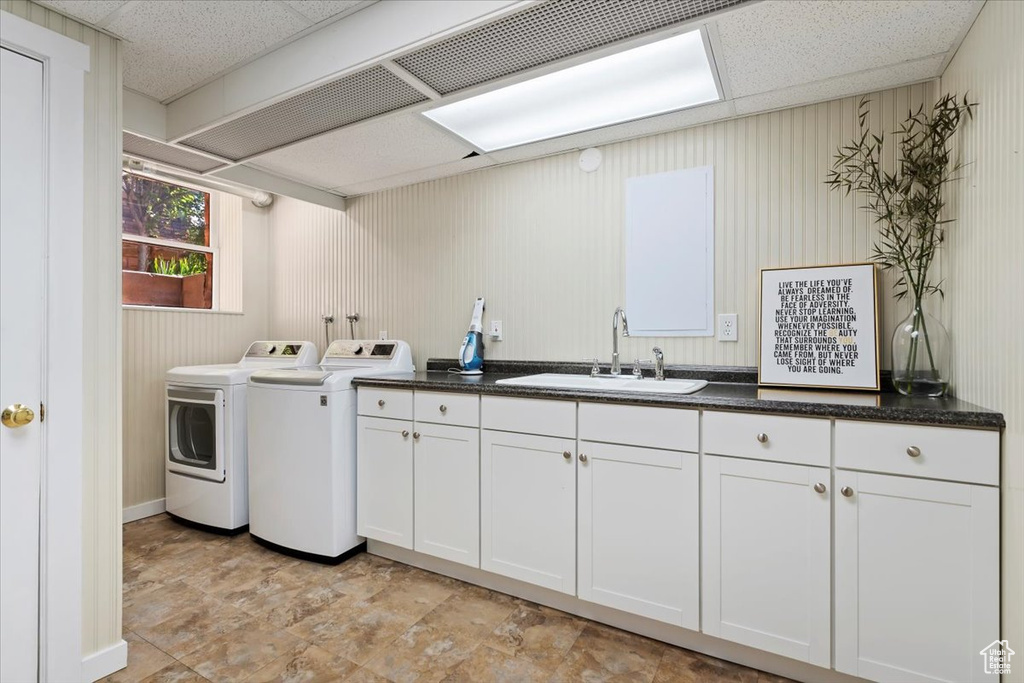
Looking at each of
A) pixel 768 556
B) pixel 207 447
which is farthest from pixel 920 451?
pixel 207 447

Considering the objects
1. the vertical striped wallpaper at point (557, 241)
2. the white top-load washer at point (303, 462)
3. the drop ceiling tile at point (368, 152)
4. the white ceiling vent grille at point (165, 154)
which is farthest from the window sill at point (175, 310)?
the drop ceiling tile at point (368, 152)

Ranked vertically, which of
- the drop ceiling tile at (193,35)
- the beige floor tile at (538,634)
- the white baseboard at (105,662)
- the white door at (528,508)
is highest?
the drop ceiling tile at (193,35)

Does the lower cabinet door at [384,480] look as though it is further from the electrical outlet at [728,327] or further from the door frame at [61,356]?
the electrical outlet at [728,327]

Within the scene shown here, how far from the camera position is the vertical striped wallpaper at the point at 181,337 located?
10.3 ft

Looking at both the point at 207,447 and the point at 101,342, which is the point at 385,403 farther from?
the point at 207,447

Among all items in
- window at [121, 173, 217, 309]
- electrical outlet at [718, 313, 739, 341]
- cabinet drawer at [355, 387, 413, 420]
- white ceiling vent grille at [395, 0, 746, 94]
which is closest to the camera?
white ceiling vent grille at [395, 0, 746, 94]

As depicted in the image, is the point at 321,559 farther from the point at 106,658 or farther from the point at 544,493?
the point at 544,493

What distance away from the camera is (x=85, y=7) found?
1.65 metres

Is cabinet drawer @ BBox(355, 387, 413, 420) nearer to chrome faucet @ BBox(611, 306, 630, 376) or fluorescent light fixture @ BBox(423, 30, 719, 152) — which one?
chrome faucet @ BBox(611, 306, 630, 376)

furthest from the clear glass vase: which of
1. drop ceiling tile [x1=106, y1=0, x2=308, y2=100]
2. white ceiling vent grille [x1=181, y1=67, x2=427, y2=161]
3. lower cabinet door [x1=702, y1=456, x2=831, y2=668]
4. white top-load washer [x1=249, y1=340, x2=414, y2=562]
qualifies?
drop ceiling tile [x1=106, y1=0, x2=308, y2=100]

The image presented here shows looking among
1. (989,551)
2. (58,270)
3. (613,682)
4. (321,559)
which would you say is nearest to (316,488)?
(321,559)

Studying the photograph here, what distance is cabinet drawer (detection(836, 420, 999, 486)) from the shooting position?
1344mm

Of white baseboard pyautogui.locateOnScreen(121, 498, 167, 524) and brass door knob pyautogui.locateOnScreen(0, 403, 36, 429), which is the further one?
white baseboard pyautogui.locateOnScreen(121, 498, 167, 524)

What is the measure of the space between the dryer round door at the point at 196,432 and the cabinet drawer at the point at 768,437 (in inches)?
106
